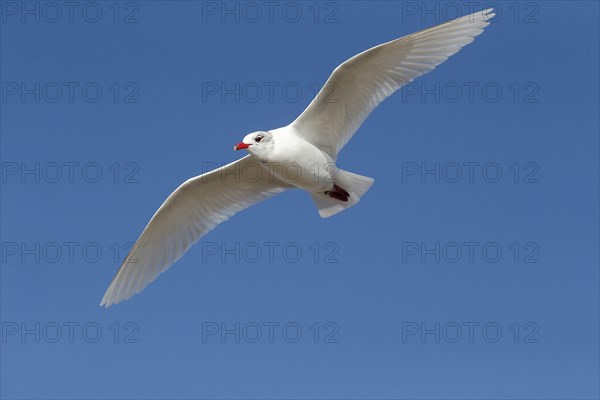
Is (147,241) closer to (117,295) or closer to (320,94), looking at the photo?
(117,295)

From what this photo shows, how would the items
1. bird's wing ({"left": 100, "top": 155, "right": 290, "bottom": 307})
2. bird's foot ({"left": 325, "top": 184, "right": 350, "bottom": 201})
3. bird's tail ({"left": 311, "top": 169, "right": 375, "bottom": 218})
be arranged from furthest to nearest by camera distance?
bird's wing ({"left": 100, "top": 155, "right": 290, "bottom": 307}) < bird's foot ({"left": 325, "top": 184, "right": 350, "bottom": 201}) < bird's tail ({"left": 311, "top": 169, "right": 375, "bottom": 218})

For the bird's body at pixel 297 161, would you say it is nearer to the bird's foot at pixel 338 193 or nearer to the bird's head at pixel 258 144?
the bird's head at pixel 258 144

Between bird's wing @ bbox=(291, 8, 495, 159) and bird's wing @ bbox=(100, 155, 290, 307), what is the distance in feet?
3.81

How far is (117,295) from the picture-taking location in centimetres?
1228

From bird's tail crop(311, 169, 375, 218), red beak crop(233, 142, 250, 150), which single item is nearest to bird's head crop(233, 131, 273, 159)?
red beak crop(233, 142, 250, 150)

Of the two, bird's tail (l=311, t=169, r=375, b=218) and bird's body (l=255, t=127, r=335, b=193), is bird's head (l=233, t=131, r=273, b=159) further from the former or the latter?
bird's tail (l=311, t=169, r=375, b=218)

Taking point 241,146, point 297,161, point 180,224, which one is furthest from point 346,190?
point 180,224

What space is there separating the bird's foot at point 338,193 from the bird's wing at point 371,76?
0.44 metres

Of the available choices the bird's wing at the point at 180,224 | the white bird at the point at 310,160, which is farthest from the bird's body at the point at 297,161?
the bird's wing at the point at 180,224

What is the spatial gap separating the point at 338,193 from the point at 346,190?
0.36 feet

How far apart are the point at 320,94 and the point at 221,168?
65.0 inches

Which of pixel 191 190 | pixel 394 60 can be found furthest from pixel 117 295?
pixel 394 60

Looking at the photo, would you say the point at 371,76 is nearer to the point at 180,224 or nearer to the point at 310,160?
the point at 310,160

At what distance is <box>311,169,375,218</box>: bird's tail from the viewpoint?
11.2 meters
